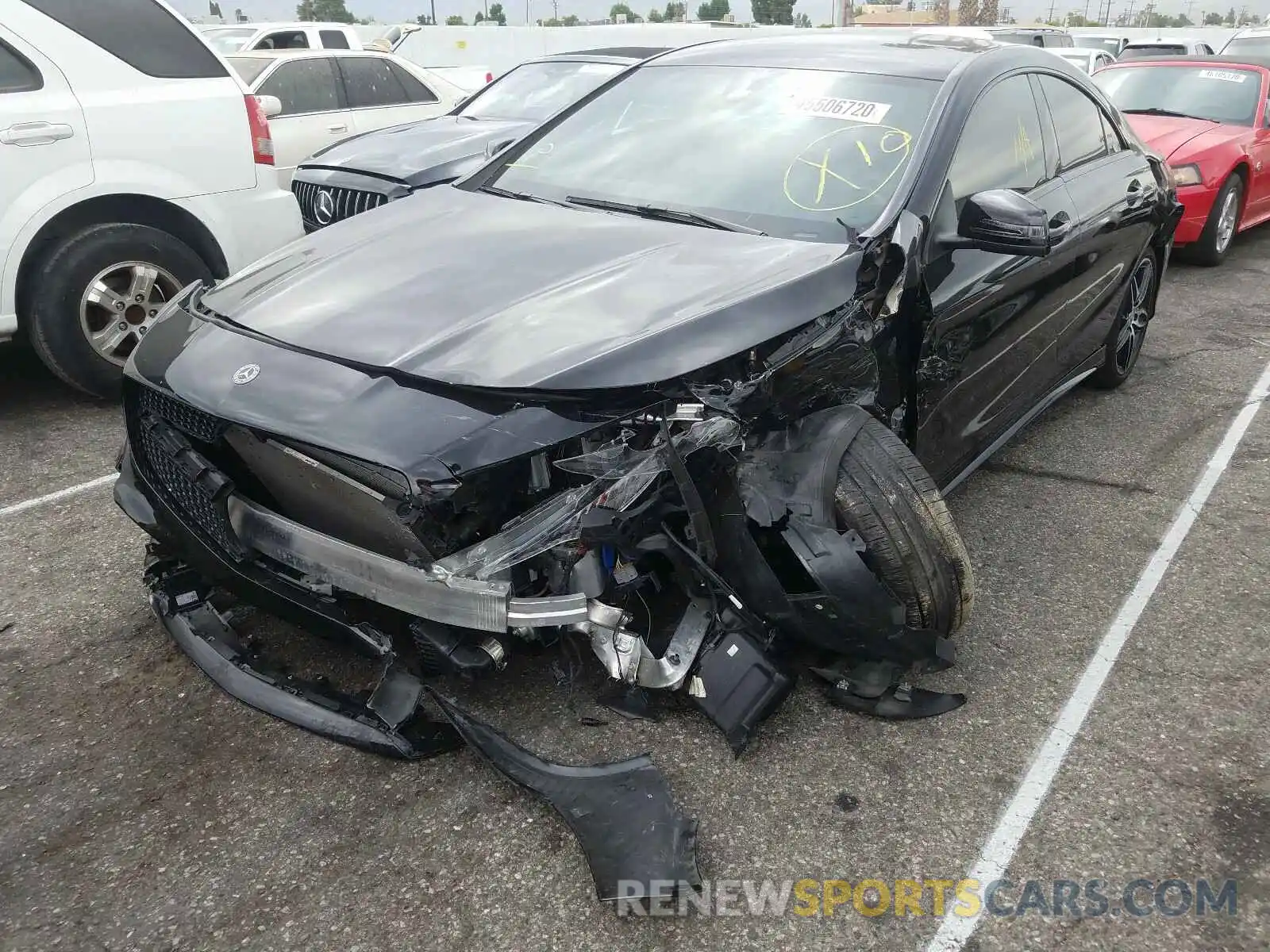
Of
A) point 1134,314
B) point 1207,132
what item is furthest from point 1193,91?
point 1134,314

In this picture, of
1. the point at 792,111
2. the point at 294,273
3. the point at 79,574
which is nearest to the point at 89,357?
the point at 79,574

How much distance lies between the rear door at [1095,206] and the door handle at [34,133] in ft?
14.0

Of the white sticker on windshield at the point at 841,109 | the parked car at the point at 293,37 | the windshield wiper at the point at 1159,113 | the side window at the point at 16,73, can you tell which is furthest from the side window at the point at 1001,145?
the parked car at the point at 293,37

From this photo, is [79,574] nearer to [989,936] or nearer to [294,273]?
[294,273]

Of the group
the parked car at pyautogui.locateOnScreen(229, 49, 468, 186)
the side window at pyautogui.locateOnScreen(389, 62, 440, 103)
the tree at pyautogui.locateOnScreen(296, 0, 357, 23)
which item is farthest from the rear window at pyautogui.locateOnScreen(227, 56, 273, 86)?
the tree at pyautogui.locateOnScreen(296, 0, 357, 23)

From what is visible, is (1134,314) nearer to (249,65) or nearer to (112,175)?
(112,175)

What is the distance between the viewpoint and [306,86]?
8547mm

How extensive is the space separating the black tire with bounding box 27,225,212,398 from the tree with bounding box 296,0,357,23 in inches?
1934

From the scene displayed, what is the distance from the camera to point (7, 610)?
10.5ft

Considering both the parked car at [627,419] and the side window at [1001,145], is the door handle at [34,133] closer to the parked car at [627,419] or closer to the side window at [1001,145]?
the parked car at [627,419]

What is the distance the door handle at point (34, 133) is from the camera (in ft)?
14.4

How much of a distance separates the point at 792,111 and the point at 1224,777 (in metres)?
2.40

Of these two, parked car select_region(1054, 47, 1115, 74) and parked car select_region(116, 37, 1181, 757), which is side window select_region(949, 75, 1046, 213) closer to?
parked car select_region(116, 37, 1181, 757)

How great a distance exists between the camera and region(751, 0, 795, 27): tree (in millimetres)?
50062
